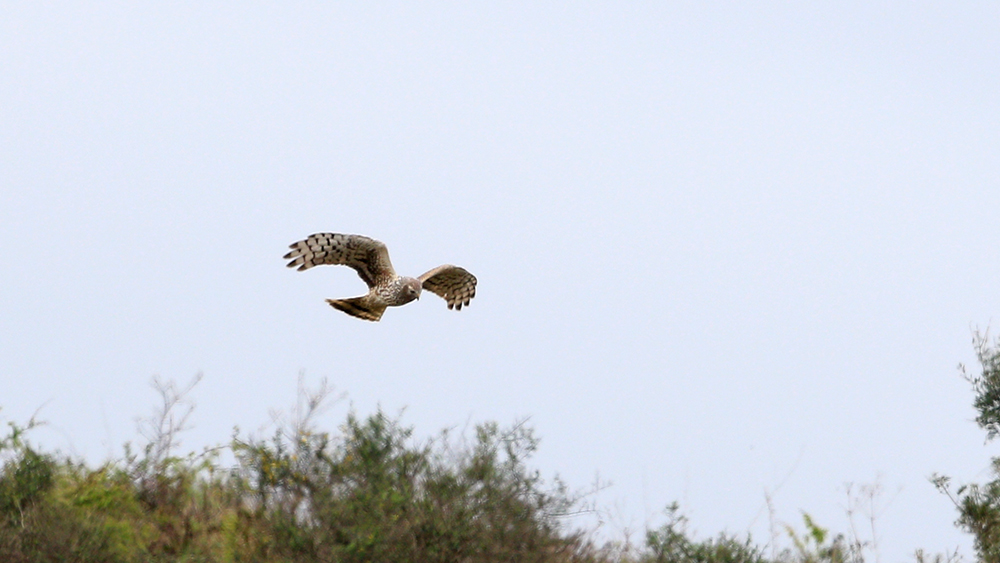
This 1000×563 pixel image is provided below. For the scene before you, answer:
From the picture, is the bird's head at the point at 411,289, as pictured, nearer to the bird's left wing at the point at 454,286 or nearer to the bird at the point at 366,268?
the bird at the point at 366,268

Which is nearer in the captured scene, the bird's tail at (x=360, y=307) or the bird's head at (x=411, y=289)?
the bird's tail at (x=360, y=307)

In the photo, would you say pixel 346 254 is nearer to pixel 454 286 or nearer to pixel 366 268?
pixel 366 268

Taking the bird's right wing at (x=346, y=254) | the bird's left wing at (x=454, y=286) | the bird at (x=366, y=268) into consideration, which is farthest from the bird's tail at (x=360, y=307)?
the bird's left wing at (x=454, y=286)

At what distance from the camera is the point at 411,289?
44.4 feet

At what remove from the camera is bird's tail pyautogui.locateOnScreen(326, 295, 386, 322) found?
1331 centimetres

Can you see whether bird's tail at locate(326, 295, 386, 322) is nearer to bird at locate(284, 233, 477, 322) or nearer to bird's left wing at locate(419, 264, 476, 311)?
bird at locate(284, 233, 477, 322)

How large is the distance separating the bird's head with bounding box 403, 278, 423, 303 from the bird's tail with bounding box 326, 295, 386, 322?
25cm

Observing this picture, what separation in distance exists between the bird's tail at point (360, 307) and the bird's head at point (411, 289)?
0.25 meters

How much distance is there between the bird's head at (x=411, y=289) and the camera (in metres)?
13.5

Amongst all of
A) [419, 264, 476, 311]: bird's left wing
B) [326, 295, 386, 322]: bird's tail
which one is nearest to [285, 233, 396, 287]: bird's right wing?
[326, 295, 386, 322]: bird's tail

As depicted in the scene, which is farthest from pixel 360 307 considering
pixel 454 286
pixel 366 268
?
pixel 454 286

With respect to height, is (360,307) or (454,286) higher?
(454,286)

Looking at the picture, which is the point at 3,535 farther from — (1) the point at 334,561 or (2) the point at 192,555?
(1) the point at 334,561

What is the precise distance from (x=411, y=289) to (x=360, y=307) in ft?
1.61
